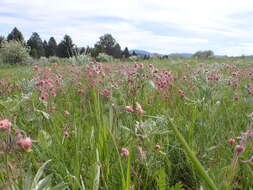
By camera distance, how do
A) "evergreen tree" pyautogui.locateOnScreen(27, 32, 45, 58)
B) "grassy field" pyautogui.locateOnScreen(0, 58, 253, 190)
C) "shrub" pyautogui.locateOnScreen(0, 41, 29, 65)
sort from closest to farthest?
"grassy field" pyautogui.locateOnScreen(0, 58, 253, 190)
"shrub" pyautogui.locateOnScreen(0, 41, 29, 65)
"evergreen tree" pyautogui.locateOnScreen(27, 32, 45, 58)

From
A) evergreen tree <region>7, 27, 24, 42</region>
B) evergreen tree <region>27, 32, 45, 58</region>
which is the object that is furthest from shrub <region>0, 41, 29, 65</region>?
evergreen tree <region>7, 27, 24, 42</region>

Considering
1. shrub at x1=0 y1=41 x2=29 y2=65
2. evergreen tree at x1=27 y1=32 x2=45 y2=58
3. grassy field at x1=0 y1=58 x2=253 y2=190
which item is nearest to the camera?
grassy field at x1=0 y1=58 x2=253 y2=190

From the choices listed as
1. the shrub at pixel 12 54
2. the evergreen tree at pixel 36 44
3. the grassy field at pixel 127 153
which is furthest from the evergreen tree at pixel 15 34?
the grassy field at pixel 127 153

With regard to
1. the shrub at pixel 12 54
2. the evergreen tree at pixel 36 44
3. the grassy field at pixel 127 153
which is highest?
the evergreen tree at pixel 36 44

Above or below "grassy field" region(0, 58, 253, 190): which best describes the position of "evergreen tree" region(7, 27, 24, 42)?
above

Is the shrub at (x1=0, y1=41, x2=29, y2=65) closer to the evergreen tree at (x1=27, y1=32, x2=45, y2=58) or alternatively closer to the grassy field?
the evergreen tree at (x1=27, y1=32, x2=45, y2=58)

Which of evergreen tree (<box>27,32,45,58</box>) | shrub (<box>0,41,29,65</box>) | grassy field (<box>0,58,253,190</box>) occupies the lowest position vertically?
grassy field (<box>0,58,253,190</box>)

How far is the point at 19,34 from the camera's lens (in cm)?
6281

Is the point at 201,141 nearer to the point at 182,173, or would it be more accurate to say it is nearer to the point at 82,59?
the point at 182,173

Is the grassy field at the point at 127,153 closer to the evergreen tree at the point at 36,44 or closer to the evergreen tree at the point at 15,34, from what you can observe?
the evergreen tree at the point at 36,44

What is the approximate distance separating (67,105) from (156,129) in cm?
174

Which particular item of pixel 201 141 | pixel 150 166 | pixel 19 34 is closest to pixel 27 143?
pixel 150 166

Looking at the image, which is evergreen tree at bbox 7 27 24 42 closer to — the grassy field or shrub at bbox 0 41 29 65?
shrub at bbox 0 41 29 65

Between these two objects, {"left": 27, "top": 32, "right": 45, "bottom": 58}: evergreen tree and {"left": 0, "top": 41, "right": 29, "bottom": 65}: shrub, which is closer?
{"left": 0, "top": 41, "right": 29, "bottom": 65}: shrub
